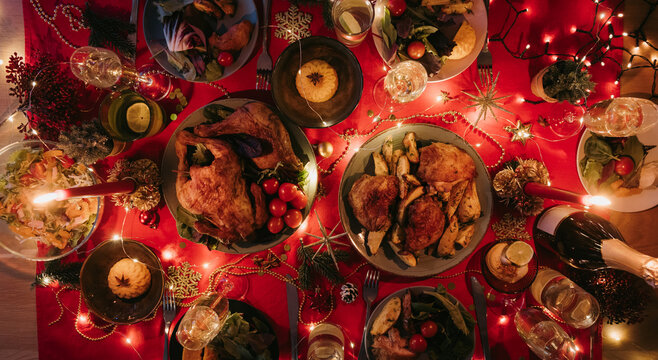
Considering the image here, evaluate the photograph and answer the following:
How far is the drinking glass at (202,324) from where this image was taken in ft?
6.39

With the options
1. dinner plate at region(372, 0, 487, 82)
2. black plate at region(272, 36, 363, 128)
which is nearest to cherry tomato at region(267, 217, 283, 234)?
black plate at region(272, 36, 363, 128)

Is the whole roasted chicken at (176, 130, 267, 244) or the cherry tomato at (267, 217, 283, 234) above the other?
the whole roasted chicken at (176, 130, 267, 244)

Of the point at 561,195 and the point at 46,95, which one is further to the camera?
the point at 46,95

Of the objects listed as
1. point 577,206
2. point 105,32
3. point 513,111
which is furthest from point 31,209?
point 577,206

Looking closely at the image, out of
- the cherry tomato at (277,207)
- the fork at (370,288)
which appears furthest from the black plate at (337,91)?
the fork at (370,288)

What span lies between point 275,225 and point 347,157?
0.72 m

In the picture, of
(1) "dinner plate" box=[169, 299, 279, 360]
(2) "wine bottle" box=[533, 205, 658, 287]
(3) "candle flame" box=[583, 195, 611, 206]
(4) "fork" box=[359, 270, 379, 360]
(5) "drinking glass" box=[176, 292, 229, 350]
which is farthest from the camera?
(4) "fork" box=[359, 270, 379, 360]

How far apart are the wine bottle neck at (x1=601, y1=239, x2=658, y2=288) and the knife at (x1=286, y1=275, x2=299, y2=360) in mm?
1947

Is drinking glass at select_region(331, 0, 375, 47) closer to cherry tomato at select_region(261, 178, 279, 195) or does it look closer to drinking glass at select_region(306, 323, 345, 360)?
cherry tomato at select_region(261, 178, 279, 195)

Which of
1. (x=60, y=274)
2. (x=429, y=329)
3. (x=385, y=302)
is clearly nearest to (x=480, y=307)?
(x=429, y=329)

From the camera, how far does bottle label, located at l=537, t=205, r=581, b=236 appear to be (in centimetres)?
210

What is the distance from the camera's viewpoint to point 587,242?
195 centimetres

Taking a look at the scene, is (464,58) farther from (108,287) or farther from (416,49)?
(108,287)

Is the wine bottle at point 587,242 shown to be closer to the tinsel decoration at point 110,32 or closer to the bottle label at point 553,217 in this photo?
the bottle label at point 553,217
